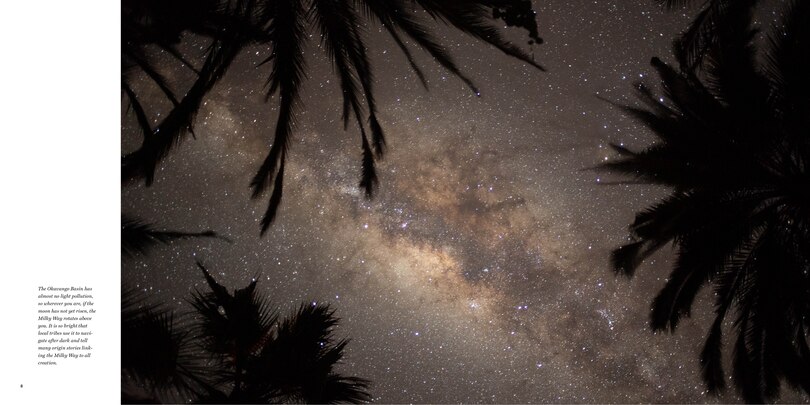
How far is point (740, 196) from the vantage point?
19.6 feet

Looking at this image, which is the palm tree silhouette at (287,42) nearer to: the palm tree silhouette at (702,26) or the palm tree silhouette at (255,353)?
the palm tree silhouette at (255,353)

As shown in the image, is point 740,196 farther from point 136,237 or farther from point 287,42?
point 136,237

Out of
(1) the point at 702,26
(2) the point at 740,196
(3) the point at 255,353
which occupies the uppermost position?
(1) the point at 702,26

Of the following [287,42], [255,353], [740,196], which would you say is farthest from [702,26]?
[255,353]

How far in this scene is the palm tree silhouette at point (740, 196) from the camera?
5602mm

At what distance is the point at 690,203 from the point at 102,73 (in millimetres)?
5157

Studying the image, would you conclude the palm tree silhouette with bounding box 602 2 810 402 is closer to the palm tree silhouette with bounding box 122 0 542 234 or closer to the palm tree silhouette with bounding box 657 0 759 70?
the palm tree silhouette with bounding box 657 0 759 70

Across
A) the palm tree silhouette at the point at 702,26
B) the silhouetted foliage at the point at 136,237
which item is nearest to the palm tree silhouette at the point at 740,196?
the palm tree silhouette at the point at 702,26

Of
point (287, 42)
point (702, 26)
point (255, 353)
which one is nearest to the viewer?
point (255, 353)

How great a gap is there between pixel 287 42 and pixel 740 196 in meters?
4.52

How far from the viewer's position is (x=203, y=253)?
6.11m

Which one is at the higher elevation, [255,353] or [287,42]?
[287,42]

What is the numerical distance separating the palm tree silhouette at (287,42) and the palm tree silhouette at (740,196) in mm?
1831

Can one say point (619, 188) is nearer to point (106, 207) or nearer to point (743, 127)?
point (743, 127)
